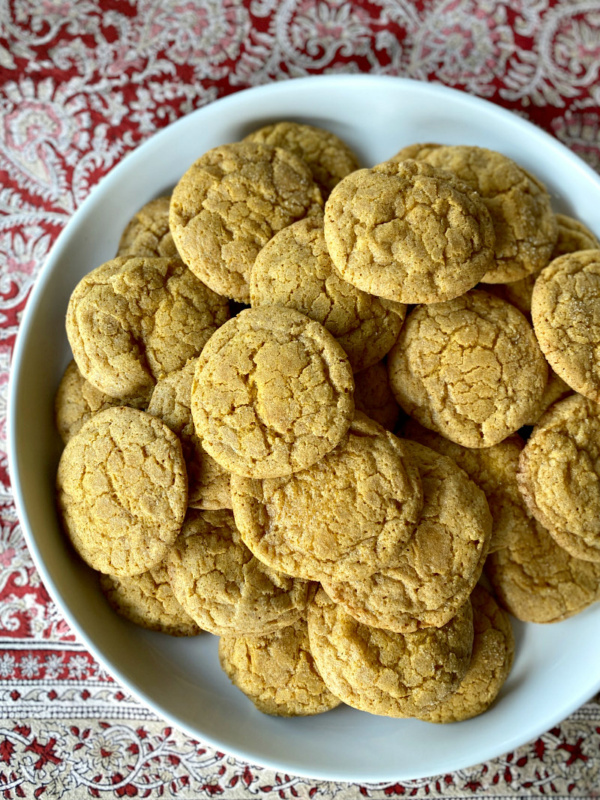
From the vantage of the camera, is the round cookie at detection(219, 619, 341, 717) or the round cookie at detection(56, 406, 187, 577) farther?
the round cookie at detection(219, 619, 341, 717)

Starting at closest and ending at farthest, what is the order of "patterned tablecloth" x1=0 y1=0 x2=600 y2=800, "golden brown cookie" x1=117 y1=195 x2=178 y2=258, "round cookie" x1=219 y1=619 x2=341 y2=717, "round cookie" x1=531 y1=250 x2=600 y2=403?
"round cookie" x1=531 y1=250 x2=600 y2=403, "round cookie" x1=219 y1=619 x2=341 y2=717, "golden brown cookie" x1=117 y1=195 x2=178 y2=258, "patterned tablecloth" x1=0 y1=0 x2=600 y2=800

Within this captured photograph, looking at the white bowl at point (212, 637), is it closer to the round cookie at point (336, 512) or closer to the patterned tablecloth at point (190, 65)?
the patterned tablecloth at point (190, 65)

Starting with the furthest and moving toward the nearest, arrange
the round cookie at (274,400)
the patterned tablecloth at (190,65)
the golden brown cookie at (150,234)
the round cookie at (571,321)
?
the patterned tablecloth at (190,65) → the golden brown cookie at (150,234) → the round cookie at (571,321) → the round cookie at (274,400)

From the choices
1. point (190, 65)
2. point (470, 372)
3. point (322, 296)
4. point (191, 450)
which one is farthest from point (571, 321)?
point (190, 65)

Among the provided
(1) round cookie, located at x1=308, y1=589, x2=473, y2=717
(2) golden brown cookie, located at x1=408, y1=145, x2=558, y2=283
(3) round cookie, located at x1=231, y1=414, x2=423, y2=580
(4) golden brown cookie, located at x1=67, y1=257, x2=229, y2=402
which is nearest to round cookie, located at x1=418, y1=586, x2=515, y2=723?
(1) round cookie, located at x1=308, y1=589, x2=473, y2=717

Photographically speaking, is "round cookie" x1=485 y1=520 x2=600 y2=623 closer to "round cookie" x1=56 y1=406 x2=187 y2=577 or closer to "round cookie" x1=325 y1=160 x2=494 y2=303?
"round cookie" x1=325 y1=160 x2=494 y2=303

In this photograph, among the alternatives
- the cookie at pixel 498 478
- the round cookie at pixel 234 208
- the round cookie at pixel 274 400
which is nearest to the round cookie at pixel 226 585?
the round cookie at pixel 274 400

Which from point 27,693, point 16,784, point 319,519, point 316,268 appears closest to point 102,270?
point 316,268

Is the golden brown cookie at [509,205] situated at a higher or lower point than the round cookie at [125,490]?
higher
